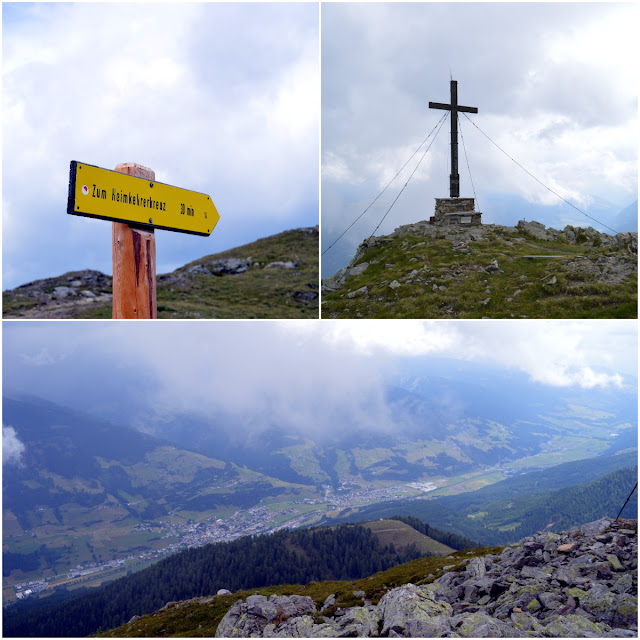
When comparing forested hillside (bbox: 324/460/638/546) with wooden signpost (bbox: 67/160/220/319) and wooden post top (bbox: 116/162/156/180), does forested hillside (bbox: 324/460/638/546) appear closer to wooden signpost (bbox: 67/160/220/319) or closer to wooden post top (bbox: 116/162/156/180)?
wooden signpost (bbox: 67/160/220/319)

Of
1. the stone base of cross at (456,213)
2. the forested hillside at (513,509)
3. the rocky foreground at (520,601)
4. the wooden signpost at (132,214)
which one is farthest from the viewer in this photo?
the forested hillside at (513,509)

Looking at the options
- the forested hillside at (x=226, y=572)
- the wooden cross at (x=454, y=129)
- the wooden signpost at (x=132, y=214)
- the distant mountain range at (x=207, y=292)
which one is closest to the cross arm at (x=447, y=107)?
the wooden cross at (x=454, y=129)

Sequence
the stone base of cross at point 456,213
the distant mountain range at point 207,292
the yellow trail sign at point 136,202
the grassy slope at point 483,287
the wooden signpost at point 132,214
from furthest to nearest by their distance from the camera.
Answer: the distant mountain range at point 207,292
the stone base of cross at point 456,213
the grassy slope at point 483,287
the wooden signpost at point 132,214
the yellow trail sign at point 136,202

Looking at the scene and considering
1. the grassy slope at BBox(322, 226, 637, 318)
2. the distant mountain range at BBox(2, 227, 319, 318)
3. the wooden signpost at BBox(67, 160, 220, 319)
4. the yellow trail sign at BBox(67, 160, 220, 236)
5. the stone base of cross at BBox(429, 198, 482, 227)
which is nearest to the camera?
the yellow trail sign at BBox(67, 160, 220, 236)

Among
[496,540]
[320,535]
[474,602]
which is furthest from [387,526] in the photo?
[474,602]

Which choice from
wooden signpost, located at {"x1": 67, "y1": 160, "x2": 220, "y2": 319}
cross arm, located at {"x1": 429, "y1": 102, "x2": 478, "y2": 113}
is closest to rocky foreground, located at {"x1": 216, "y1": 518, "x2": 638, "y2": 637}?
wooden signpost, located at {"x1": 67, "y1": 160, "x2": 220, "y2": 319}

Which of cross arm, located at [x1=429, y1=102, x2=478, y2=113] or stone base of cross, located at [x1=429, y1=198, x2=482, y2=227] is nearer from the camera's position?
Result: cross arm, located at [x1=429, y1=102, x2=478, y2=113]

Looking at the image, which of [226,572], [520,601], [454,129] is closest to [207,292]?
[454,129]

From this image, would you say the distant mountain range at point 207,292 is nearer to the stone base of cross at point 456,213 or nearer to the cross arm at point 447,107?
the stone base of cross at point 456,213
